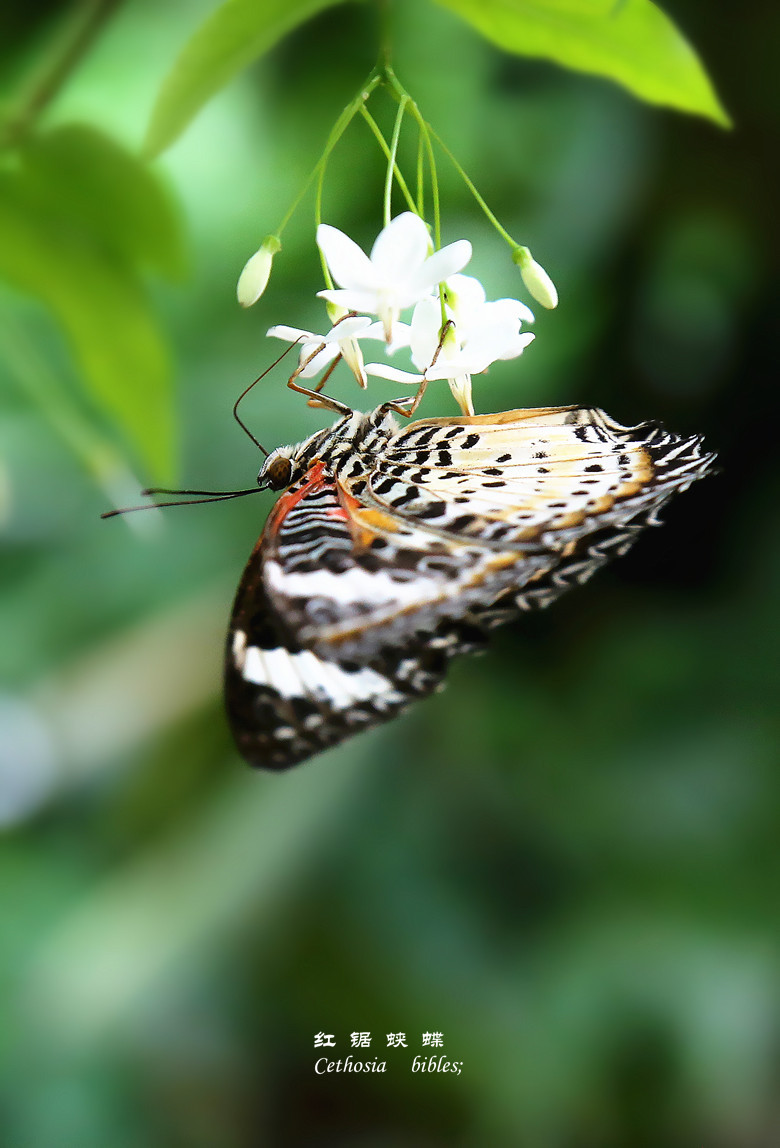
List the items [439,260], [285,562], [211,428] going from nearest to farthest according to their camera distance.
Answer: [439,260] → [285,562] → [211,428]

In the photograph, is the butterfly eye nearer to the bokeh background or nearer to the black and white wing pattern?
the black and white wing pattern

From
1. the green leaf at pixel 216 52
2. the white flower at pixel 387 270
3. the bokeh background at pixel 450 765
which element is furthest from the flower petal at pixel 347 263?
the bokeh background at pixel 450 765

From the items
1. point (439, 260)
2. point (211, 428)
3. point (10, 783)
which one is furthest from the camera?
point (10, 783)

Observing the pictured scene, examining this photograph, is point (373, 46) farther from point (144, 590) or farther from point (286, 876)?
point (286, 876)

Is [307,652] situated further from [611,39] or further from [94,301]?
[611,39]

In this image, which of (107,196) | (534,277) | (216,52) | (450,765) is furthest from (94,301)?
(450,765)

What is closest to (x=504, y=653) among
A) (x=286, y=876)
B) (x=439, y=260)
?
(x=286, y=876)

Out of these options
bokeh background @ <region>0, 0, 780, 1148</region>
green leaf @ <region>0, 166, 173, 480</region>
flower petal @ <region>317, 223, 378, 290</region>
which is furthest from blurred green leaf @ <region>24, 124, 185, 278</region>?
bokeh background @ <region>0, 0, 780, 1148</region>
